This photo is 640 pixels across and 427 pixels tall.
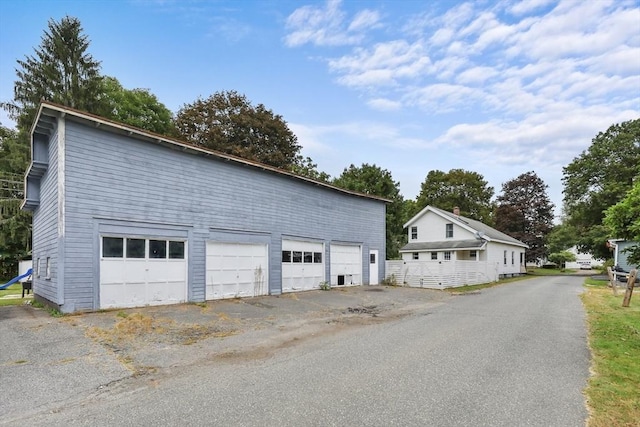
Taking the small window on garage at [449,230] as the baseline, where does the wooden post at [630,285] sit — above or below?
below

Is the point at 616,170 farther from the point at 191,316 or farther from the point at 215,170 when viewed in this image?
the point at 191,316

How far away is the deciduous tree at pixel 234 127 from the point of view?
31.9 metres

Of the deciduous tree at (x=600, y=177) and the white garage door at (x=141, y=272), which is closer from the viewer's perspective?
the white garage door at (x=141, y=272)

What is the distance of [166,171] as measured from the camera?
12.9m

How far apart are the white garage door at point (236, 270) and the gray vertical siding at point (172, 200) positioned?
1.21 feet

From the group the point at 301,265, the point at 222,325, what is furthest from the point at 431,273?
the point at 222,325

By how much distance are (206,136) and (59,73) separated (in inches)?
445

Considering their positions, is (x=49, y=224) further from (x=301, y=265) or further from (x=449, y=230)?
(x=449, y=230)

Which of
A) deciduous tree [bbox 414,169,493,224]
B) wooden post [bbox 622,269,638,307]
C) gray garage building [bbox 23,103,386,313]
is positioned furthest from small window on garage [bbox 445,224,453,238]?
deciduous tree [bbox 414,169,493,224]

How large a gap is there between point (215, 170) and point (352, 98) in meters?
9.02

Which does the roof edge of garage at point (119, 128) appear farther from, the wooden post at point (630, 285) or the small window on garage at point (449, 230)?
the small window on garage at point (449, 230)

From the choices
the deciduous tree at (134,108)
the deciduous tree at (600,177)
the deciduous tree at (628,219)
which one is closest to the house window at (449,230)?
the deciduous tree at (600,177)

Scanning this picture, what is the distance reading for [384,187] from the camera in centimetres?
3841

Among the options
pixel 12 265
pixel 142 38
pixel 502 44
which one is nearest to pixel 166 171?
pixel 142 38
